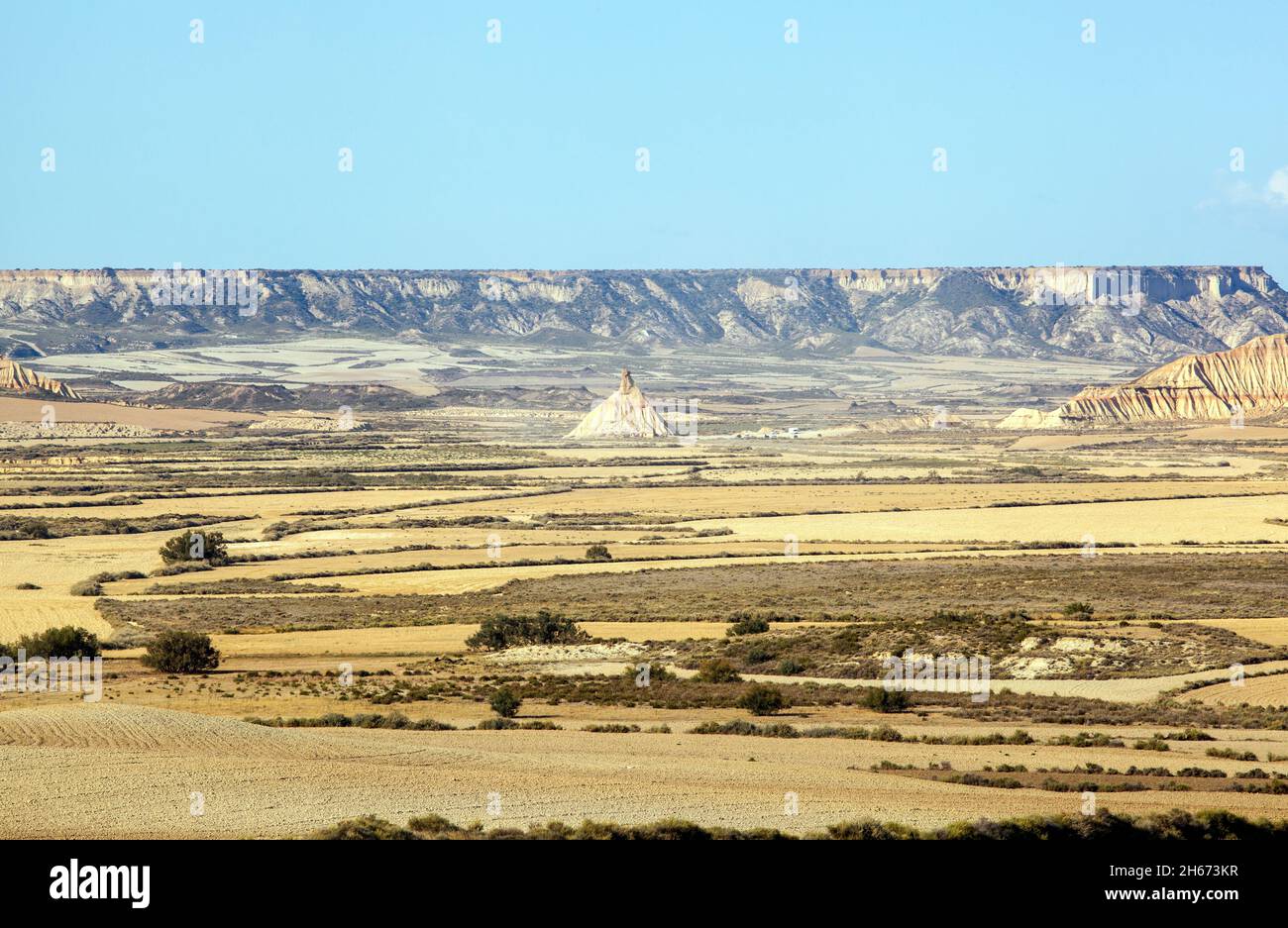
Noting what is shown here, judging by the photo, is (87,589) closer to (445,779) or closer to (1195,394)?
(445,779)

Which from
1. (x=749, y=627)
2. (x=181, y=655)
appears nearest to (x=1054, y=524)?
(x=749, y=627)

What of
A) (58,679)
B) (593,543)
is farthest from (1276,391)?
(58,679)

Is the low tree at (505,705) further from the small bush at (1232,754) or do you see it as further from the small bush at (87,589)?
the small bush at (87,589)

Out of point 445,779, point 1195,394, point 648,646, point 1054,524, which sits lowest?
point 648,646

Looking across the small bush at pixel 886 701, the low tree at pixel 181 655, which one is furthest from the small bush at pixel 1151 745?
the low tree at pixel 181 655

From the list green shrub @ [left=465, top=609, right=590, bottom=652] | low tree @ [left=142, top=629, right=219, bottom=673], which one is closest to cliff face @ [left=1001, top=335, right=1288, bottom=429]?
green shrub @ [left=465, top=609, right=590, bottom=652]

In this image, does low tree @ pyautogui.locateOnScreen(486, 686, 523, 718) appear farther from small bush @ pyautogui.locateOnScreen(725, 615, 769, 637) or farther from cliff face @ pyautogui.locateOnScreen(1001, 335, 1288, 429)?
cliff face @ pyautogui.locateOnScreen(1001, 335, 1288, 429)
